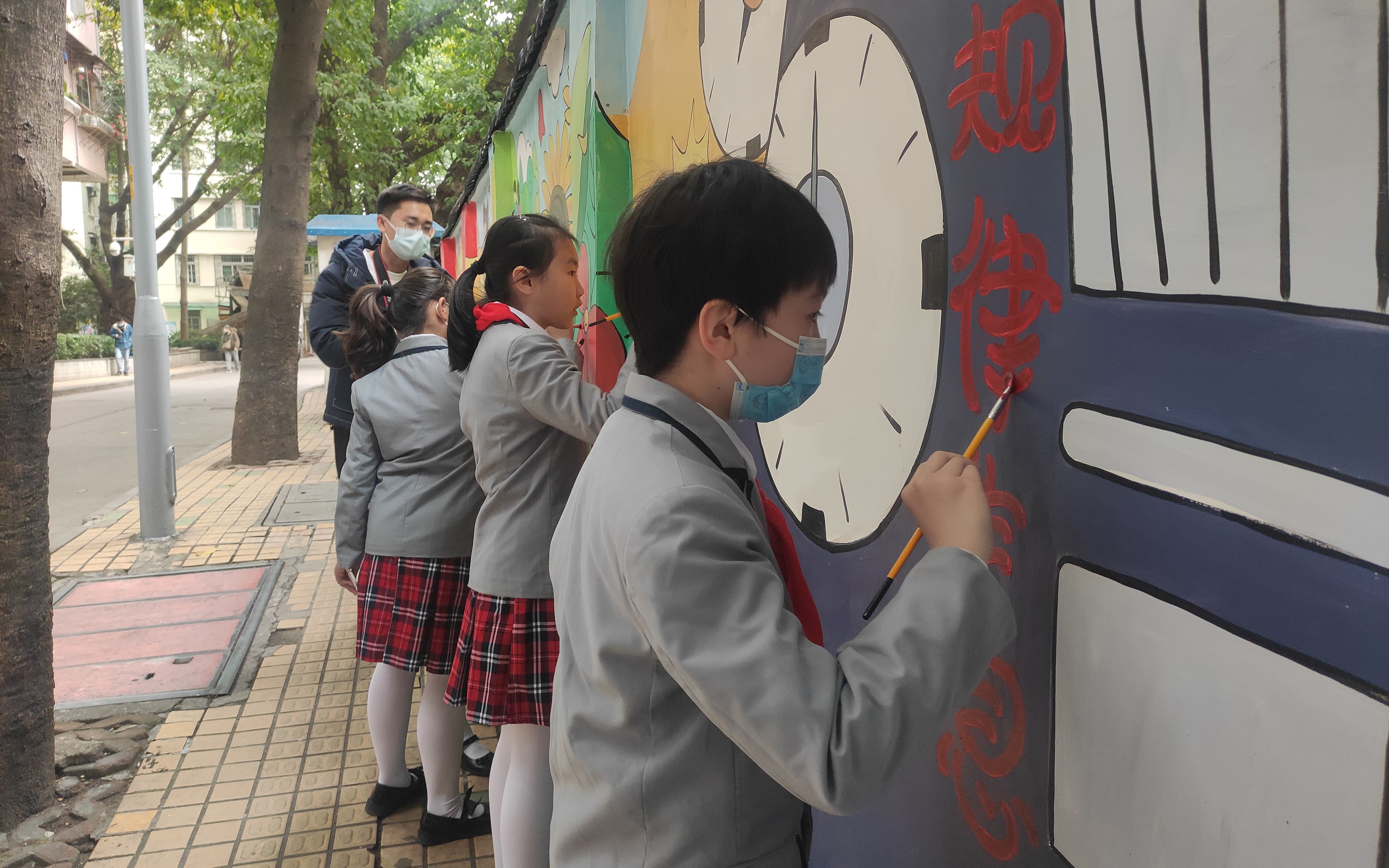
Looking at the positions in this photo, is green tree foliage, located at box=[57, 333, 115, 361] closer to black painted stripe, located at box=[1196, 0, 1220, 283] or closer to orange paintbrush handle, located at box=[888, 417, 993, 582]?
orange paintbrush handle, located at box=[888, 417, 993, 582]

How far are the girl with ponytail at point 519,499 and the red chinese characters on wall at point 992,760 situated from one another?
108 cm

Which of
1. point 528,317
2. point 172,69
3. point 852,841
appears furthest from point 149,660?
point 172,69

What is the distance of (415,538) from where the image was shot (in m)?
2.73

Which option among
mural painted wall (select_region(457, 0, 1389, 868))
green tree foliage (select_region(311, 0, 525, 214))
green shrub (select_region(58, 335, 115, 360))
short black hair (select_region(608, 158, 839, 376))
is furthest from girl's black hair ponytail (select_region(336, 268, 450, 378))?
green shrub (select_region(58, 335, 115, 360))

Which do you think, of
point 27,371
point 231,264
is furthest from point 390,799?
point 231,264

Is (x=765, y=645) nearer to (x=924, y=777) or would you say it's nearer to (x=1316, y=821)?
(x=1316, y=821)

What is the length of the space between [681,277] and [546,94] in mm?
4066

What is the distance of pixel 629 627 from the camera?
1.03 metres

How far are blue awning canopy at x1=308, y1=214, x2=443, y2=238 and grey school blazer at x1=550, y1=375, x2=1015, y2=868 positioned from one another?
45.2 ft

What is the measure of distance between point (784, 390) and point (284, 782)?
2.87 m

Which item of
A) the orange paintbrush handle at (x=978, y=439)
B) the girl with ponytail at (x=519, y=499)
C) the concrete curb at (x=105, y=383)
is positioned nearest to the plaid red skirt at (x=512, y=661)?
the girl with ponytail at (x=519, y=499)

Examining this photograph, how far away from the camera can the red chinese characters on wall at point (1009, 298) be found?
1.13 m

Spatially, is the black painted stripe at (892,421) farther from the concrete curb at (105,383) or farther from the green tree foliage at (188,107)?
the concrete curb at (105,383)

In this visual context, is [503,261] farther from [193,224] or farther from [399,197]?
[193,224]
